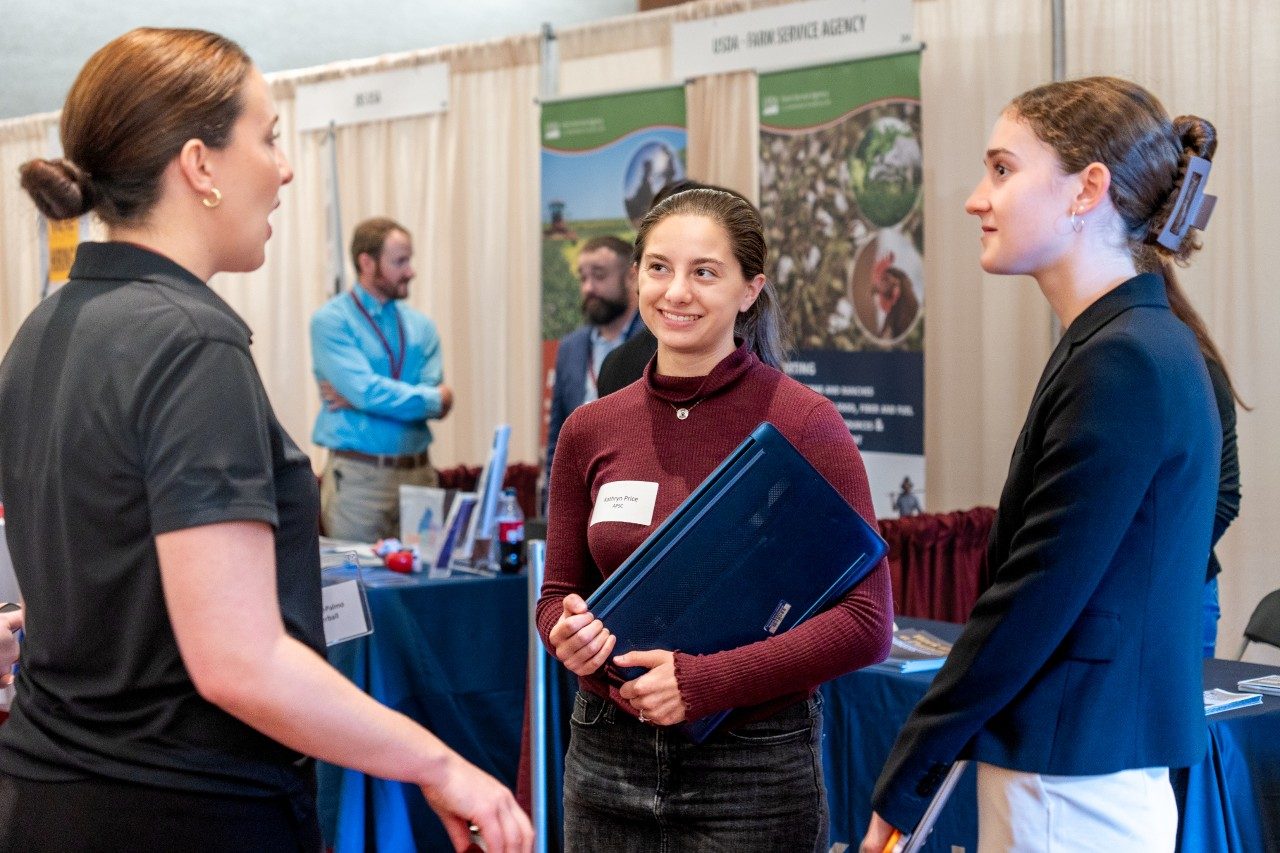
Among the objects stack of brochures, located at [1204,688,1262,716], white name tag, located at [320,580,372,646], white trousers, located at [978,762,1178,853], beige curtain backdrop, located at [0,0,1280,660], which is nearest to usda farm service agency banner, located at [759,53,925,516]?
beige curtain backdrop, located at [0,0,1280,660]

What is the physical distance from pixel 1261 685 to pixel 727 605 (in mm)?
1176

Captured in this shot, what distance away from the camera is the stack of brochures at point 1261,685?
7.38 ft

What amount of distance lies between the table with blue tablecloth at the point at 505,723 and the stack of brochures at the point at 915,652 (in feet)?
0.10

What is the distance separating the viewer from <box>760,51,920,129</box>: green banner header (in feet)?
15.6

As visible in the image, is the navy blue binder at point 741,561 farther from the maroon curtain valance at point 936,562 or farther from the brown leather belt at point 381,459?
the brown leather belt at point 381,459

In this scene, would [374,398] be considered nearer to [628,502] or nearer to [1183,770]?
[628,502]

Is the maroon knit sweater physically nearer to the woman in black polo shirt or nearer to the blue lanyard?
the woman in black polo shirt

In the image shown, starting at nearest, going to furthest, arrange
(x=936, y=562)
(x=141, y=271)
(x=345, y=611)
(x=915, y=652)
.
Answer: (x=141, y=271) → (x=345, y=611) → (x=915, y=652) → (x=936, y=562)

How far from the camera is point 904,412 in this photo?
4.77 m

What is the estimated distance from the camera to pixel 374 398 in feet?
16.6

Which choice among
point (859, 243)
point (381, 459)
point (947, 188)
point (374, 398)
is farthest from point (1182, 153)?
point (381, 459)

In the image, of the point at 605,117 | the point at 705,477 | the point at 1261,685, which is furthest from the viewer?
the point at 605,117

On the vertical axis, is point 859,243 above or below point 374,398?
above

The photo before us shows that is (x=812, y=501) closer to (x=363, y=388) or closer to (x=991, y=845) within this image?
(x=991, y=845)
